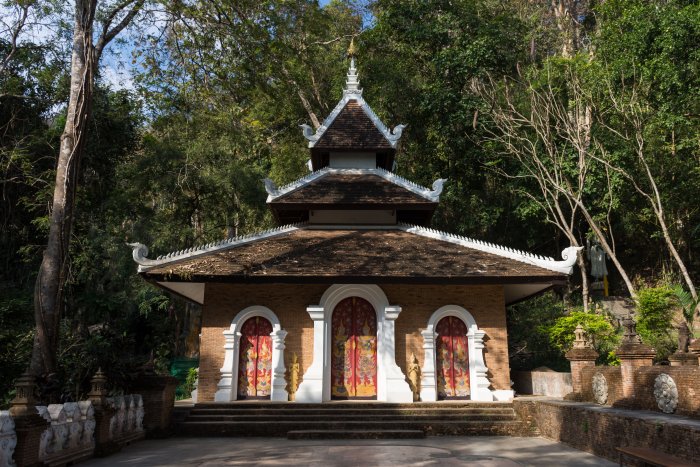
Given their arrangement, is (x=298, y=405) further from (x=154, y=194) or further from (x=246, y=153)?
(x=246, y=153)

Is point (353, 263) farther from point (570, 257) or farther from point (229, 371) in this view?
point (570, 257)

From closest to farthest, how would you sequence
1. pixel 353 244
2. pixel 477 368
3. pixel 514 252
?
pixel 477 368, pixel 514 252, pixel 353 244

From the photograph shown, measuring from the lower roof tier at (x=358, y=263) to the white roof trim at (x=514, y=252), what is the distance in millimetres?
24

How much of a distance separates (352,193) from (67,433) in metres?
9.78

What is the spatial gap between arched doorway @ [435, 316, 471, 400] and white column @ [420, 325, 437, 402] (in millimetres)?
319

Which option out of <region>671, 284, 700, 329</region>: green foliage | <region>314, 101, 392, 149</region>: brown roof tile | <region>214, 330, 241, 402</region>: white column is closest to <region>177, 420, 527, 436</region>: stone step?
<region>214, 330, 241, 402</region>: white column

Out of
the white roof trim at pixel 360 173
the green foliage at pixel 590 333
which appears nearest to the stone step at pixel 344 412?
the white roof trim at pixel 360 173

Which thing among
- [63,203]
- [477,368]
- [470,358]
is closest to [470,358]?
[470,358]

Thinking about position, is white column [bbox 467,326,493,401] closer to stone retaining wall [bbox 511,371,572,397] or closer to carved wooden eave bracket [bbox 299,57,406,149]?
stone retaining wall [bbox 511,371,572,397]

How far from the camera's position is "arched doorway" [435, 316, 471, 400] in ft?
42.5

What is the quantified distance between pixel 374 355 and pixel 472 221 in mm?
11775

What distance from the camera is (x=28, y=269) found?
2152cm

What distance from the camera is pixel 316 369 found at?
41.4 ft

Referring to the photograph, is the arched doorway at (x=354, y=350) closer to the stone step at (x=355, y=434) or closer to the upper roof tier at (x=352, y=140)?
the stone step at (x=355, y=434)
